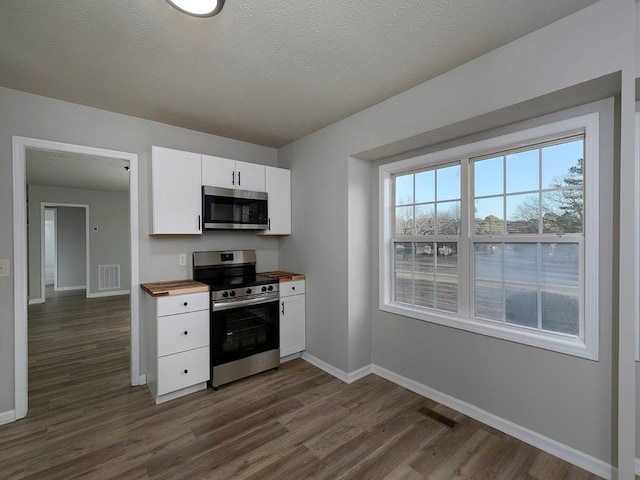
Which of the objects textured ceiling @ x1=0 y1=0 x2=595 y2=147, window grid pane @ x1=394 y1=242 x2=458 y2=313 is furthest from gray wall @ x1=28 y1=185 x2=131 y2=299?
window grid pane @ x1=394 y1=242 x2=458 y2=313

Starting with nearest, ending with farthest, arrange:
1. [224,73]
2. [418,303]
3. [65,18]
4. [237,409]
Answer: [65,18] < [224,73] < [237,409] < [418,303]

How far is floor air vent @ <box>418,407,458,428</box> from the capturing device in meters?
2.30

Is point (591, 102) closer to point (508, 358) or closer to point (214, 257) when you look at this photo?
point (508, 358)

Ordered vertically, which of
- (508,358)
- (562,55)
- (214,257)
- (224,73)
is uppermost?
(224,73)

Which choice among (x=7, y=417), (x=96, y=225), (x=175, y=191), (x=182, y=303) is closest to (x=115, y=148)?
(x=175, y=191)

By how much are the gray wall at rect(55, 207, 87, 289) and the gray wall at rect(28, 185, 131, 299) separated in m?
0.30

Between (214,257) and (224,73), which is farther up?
(224,73)

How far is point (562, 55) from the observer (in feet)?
5.47

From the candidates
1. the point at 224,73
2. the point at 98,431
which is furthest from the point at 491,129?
the point at 98,431

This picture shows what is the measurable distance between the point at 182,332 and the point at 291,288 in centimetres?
119

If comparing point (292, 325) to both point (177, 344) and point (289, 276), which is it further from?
point (177, 344)

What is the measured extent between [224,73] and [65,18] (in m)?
0.87

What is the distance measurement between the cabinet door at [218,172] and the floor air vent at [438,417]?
2790mm

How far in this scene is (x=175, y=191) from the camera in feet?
9.52
